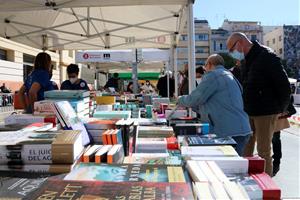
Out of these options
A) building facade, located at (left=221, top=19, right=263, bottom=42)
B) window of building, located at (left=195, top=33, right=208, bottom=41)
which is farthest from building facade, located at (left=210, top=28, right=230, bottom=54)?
building facade, located at (left=221, top=19, right=263, bottom=42)

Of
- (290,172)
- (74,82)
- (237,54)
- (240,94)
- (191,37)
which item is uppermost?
(191,37)

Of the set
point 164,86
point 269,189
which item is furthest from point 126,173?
point 164,86

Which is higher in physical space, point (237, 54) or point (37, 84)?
point (237, 54)

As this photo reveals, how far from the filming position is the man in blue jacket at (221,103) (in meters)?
2.98

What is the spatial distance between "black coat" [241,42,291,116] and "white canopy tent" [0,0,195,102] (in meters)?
0.86

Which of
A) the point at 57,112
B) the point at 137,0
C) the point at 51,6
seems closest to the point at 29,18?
the point at 51,6

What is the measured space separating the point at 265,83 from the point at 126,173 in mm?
2574

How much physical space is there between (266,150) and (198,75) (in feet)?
9.24

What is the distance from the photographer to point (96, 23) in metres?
6.82

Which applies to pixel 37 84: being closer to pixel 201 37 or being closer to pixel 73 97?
pixel 73 97

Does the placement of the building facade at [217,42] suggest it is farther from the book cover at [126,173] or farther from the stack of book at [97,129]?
the book cover at [126,173]

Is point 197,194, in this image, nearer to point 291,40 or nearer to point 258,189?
point 258,189

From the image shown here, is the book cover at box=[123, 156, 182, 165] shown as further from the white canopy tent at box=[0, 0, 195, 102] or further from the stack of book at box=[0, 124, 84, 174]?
the white canopy tent at box=[0, 0, 195, 102]

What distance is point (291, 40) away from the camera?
71.4 meters
